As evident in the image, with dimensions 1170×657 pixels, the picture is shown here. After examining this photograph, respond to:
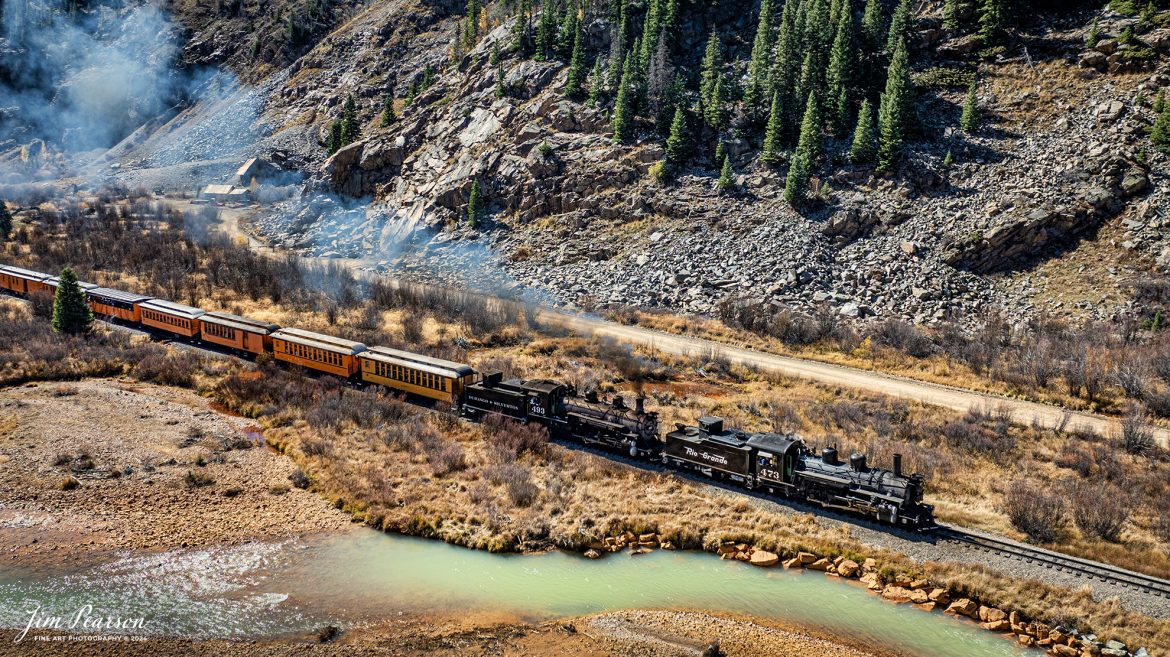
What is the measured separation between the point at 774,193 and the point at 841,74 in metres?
13.7

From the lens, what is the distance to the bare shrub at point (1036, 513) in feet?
71.1

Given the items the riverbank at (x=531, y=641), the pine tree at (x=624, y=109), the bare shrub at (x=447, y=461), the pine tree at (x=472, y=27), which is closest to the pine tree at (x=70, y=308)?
the bare shrub at (x=447, y=461)

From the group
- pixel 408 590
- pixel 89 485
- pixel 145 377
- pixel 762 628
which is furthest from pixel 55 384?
pixel 762 628

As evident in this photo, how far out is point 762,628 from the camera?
59.0 ft

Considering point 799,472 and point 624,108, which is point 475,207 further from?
point 799,472

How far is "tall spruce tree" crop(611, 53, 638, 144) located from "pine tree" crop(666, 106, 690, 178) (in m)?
5.04

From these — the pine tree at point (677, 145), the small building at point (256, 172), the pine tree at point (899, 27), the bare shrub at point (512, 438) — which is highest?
the pine tree at point (899, 27)

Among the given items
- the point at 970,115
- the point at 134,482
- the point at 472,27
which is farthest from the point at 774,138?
the point at 134,482

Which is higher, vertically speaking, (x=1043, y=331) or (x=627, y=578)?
(x=1043, y=331)

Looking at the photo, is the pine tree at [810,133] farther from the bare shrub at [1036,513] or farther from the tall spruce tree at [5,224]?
the tall spruce tree at [5,224]

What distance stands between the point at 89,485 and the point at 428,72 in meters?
77.7

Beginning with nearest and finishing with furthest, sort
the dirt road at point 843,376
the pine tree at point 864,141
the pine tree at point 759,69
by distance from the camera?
the dirt road at point 843,376
the pine tree at point 864,141
the pine tree at point 759,69

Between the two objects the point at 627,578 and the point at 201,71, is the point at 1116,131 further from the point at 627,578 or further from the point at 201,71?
the point at 201,71

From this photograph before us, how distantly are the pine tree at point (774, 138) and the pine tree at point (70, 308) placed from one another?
54.2m
